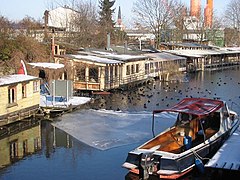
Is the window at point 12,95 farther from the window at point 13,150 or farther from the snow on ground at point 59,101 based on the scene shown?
the window at point 13,150

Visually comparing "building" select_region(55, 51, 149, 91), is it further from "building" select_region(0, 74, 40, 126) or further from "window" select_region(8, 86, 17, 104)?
"window" select_region(8, 86, 17, 104)

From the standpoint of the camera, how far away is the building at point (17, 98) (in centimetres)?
2302

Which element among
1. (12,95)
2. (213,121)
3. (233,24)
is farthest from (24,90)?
(233,24)

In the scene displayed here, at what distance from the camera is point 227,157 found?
15.9 m

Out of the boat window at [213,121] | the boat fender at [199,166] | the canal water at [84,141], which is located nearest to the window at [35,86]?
the canal water at [84,141]

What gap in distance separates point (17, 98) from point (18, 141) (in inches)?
168

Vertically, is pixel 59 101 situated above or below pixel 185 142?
above

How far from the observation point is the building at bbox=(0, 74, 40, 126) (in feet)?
75.5

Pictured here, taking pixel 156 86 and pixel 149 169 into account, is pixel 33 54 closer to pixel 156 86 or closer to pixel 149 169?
pixel 156 86

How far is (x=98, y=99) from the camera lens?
3306cm

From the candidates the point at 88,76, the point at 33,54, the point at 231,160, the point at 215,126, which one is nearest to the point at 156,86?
the point at 88,76

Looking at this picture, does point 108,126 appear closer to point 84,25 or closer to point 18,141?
point 18,141

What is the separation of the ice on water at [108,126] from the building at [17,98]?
2.19m

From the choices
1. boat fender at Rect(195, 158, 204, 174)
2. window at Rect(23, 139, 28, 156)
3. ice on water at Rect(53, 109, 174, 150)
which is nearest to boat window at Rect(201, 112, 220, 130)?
ice on water at Rect(53, 109, 174, 150)
